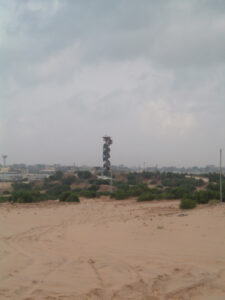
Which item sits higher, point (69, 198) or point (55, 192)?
point (69, 198)

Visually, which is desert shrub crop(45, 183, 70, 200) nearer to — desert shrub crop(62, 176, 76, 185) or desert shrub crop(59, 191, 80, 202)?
desert shrub crop(59, 191, 80, 202)

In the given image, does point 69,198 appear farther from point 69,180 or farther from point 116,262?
point 69,180

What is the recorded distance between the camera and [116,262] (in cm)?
577

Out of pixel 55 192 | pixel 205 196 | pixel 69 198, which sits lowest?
pixel 55 192

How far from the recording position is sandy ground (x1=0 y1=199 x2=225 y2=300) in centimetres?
436

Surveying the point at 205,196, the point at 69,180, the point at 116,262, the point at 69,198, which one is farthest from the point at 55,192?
the point at 116,262

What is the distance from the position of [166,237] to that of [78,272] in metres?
3.45

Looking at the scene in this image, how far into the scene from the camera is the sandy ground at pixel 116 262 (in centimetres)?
436

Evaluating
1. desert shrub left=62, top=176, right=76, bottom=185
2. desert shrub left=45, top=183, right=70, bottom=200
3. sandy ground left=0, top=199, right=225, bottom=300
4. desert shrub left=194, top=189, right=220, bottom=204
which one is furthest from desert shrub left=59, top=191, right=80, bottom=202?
desert shrub left=62, top=176, right=76, bottom=185

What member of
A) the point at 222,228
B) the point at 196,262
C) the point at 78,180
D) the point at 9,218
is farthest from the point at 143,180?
the point at 196,262

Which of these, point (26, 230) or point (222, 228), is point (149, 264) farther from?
point (26, 230)

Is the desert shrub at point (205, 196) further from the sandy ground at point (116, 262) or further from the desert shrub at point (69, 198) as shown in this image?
the desert shrub at point (69, 198)

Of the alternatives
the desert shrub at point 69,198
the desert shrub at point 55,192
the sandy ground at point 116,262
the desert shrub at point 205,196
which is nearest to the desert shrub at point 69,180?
the desert shrub at point 55,192

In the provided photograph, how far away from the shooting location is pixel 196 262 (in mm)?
5617
